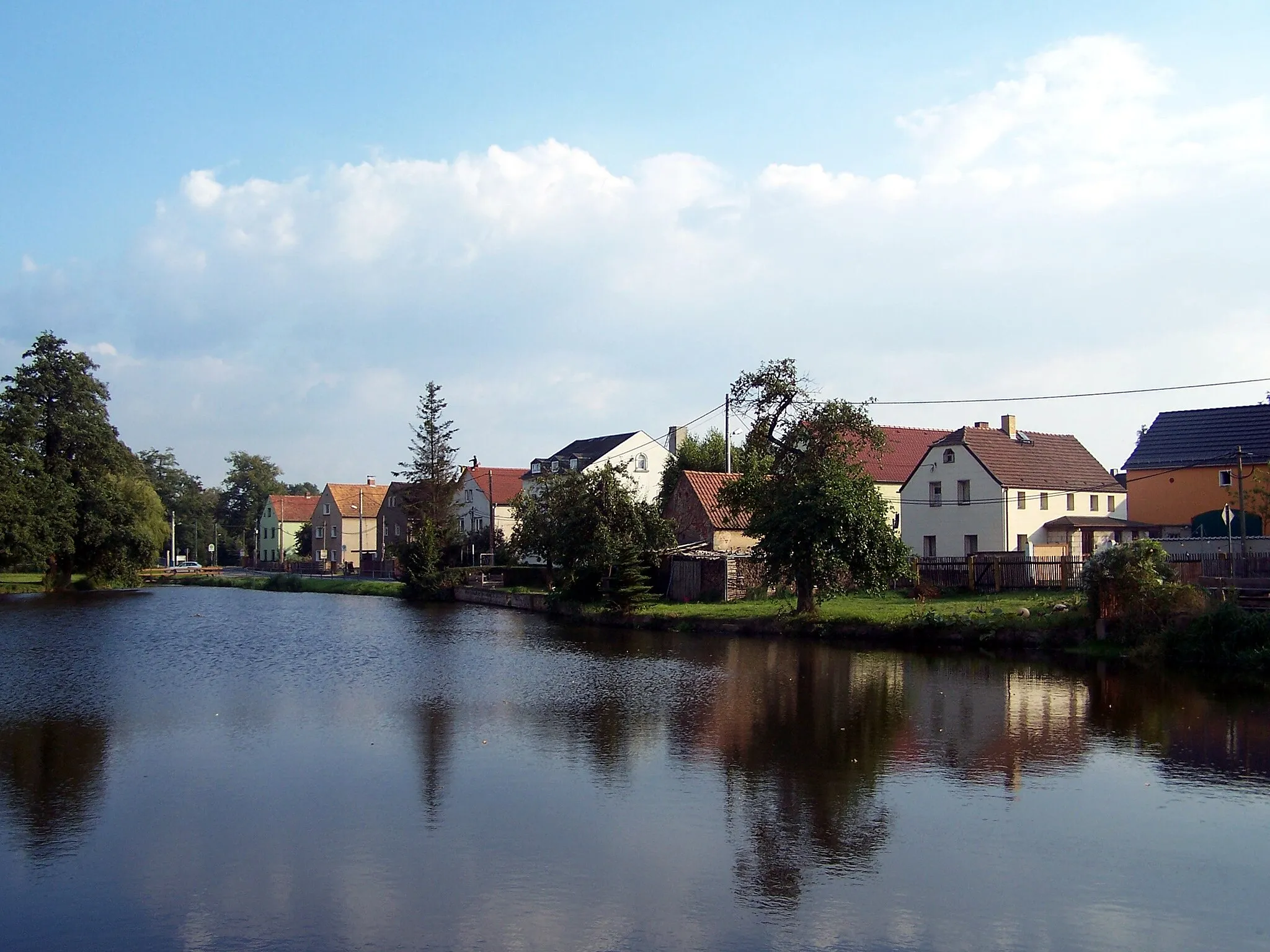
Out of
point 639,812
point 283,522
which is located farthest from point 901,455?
point 283,522

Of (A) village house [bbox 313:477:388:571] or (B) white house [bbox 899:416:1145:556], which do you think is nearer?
(B) white house [bbox 899:416:1145:556]

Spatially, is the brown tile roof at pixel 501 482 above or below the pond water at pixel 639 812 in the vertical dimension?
above

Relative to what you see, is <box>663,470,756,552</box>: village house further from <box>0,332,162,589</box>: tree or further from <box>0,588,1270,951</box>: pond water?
<box>0,332,162,589</box>: tree

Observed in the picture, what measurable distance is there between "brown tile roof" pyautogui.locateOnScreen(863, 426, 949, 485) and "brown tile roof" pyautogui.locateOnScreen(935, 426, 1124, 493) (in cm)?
701

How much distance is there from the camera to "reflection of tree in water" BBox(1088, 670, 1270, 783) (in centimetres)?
1444

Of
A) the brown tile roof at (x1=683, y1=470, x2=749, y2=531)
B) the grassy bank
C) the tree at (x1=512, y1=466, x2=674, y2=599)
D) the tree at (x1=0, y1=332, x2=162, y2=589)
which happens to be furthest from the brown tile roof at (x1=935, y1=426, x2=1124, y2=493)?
the tree at (x1=0, y1=332, x2=162, y2=589)

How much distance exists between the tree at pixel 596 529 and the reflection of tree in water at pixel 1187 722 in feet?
71.4

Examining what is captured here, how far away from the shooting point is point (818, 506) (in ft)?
107

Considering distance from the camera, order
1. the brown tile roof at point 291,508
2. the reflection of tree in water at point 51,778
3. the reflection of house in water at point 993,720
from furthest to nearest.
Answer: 1. the brown tile roof at point 291,508
2. the reflection of house in water at point 993,720
3. the reflection of tree in water at point 51,778

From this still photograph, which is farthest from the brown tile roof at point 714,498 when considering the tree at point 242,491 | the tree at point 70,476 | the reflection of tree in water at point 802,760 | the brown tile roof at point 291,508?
the tree at point 242,491

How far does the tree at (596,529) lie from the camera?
137 feet

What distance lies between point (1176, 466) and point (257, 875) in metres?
43.4

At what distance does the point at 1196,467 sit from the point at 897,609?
61.1 ft

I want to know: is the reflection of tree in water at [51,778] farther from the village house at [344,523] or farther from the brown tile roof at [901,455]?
the village house at [344,523]
